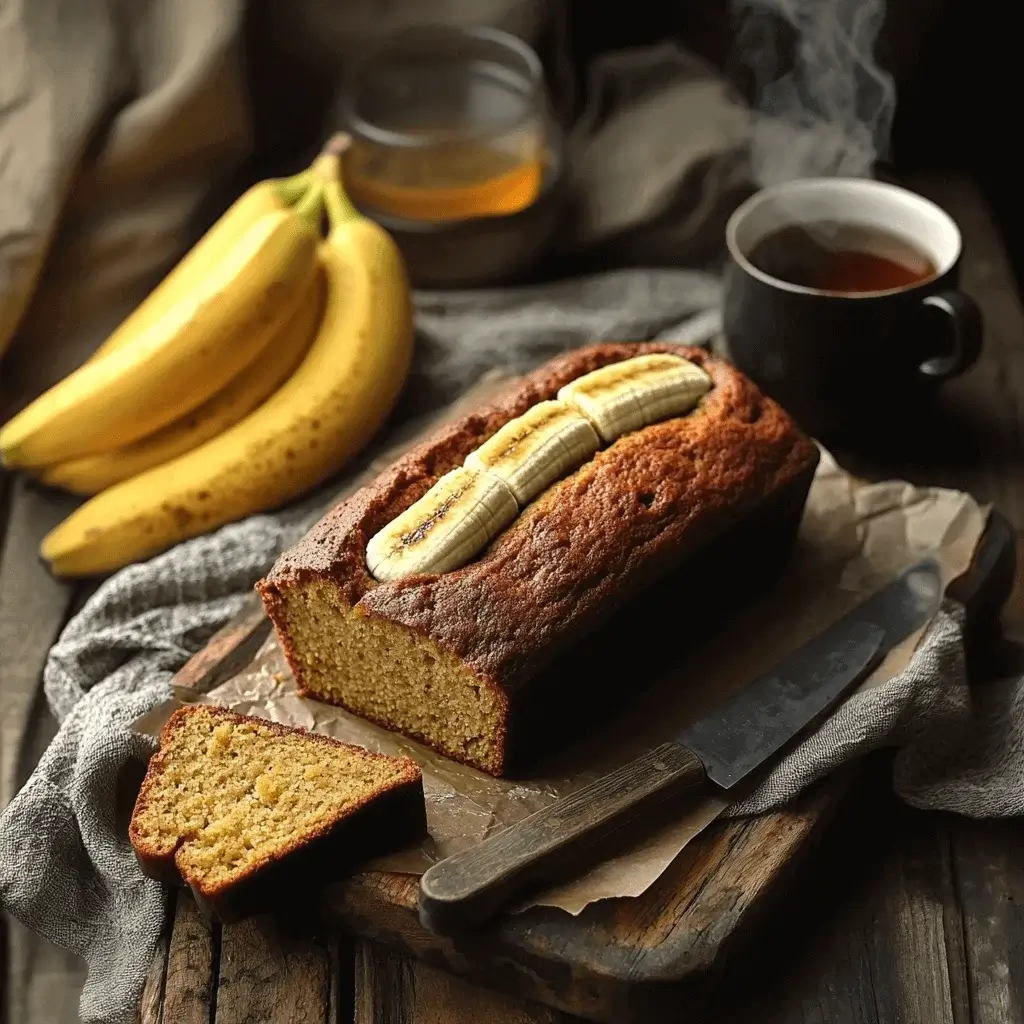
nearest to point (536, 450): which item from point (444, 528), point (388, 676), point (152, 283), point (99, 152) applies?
point (444, 528)

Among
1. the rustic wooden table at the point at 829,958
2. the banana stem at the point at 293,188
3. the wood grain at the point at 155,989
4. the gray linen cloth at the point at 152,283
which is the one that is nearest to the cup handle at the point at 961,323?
the gray linen cloth at the point at 152,283

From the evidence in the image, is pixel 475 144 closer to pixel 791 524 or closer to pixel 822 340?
pixel 822 340

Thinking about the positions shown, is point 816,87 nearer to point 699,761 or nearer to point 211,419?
point 211,419

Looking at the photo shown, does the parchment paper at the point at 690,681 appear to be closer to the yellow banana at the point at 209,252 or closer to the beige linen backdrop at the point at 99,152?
the yellow banana at the point at 209,252

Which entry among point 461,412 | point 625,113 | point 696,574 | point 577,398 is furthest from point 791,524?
point 625,113

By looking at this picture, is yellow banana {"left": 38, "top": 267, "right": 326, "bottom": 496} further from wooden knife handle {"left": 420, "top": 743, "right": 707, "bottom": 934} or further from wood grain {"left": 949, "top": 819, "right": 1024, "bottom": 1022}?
wood grain {"left": 949, "top": 819, "right": 1024, "bottom": 1022}

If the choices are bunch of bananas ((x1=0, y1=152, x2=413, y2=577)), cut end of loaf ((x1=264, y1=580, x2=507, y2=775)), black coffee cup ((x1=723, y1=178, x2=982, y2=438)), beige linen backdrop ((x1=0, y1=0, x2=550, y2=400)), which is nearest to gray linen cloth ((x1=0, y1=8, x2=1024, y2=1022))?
beige linen backdrop ((x1=0, y1=0, x2=550, y2=400))

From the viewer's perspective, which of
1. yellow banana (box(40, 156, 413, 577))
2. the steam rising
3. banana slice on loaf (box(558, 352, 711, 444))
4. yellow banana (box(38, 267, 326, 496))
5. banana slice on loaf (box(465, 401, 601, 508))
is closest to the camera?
banana slice on loaf (box(465, 401, 601, 508))
